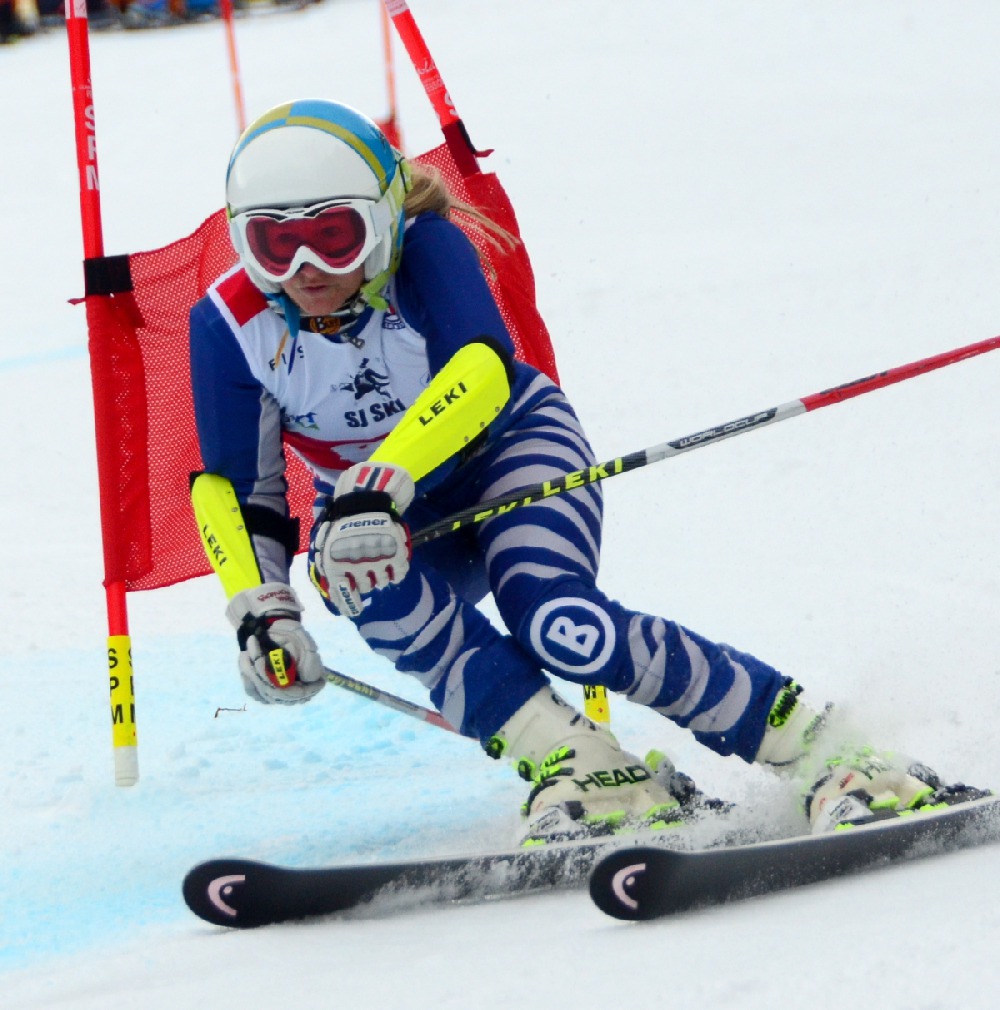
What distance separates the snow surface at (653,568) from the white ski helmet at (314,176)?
114 cm

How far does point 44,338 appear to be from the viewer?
833 centimetres

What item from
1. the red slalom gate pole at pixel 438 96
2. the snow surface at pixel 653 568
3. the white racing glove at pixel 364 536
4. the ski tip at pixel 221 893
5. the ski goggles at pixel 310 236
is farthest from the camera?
the red slalom gate pole at pixel 438 96

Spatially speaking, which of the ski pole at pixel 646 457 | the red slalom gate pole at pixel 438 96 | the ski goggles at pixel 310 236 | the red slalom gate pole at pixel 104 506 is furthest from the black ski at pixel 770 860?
the red slalom gate pole at pixel 438 96

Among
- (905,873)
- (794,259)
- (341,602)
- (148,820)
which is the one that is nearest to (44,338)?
(794,259)

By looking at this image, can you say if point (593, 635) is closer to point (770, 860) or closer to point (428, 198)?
point (770, 860)

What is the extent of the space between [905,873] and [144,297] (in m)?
2.15

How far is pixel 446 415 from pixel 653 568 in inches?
88.3

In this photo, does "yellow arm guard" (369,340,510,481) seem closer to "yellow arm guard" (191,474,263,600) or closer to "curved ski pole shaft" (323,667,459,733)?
"yellow arm guard" (191,474,263,600)

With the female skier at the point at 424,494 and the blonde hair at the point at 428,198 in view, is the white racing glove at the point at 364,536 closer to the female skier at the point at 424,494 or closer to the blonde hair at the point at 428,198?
the female skier at the point at 424,494

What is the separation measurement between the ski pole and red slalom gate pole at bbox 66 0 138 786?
0.86 metres

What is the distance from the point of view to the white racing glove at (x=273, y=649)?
2717mm

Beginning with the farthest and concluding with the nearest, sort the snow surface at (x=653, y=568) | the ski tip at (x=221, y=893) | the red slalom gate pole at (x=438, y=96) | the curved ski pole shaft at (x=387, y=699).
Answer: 1. the red slalom gate pole at (x=438, y=96)
2. the curved ski pole shaft at (x=387, y=699)
3. the ski tip at (x=221, y=893)
4. the snow surface at (x=653, y=568)

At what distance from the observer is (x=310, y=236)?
2.65 meters

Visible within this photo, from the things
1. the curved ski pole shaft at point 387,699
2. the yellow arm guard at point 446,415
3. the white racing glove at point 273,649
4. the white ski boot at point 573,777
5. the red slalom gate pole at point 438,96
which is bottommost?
the white ski boot at point 573,777
